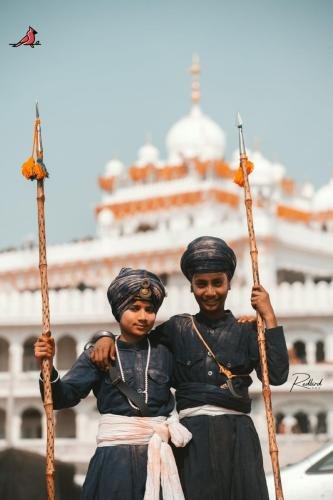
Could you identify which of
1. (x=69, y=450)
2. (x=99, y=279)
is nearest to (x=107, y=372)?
(x=69, y=450)

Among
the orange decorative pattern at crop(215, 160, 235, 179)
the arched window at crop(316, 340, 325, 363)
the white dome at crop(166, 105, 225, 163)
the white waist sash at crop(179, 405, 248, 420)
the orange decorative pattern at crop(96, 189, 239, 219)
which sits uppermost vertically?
the white dome at crop(166, 105, 225, 163)

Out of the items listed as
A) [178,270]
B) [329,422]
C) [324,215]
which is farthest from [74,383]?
[324,215]

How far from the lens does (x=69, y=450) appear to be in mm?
24500

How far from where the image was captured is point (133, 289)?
4.69 metres

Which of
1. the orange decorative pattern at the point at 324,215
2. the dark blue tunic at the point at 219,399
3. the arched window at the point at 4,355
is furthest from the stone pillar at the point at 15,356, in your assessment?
the dark blue tunic at the point at 219,399

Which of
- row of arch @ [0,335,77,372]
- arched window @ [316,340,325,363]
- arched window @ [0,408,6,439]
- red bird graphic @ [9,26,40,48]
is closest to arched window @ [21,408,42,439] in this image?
arched window @ [0,408,6,439]

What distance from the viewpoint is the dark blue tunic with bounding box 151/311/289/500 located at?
4.61 metres

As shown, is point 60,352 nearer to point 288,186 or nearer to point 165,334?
point 288,186

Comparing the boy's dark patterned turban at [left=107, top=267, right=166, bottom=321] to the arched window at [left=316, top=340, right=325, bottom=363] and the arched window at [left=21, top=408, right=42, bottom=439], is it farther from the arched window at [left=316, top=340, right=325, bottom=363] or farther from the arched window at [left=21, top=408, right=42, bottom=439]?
the arched window at [left=21, top=408, right=42, bottom=439]

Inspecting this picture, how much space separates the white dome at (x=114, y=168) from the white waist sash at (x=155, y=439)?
114 feet

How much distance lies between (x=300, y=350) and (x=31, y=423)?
7.59 m

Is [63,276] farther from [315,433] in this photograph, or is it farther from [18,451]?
[18,451]

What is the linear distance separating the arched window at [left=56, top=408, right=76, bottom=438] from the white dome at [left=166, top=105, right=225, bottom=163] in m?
13.3

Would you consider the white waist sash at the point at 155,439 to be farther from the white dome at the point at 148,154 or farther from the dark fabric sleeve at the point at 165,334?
the white dome at the point at 148,154
